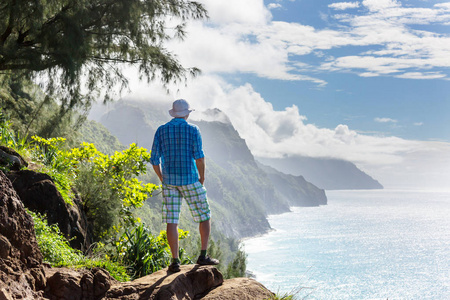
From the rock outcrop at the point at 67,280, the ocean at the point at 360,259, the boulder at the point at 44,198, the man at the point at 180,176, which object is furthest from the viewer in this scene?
the ocean at the point at 360,259

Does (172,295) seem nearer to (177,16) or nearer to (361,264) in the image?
(177,16)

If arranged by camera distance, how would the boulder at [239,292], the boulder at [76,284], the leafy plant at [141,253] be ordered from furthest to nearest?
1. the leafy plant at [141,253]
2. the boulder at [239,292]
3. the boulder at [76,284]

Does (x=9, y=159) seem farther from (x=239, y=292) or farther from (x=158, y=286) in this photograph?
(x=239, y=292)

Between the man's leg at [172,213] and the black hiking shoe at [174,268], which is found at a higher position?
the man's leg at [172,213]

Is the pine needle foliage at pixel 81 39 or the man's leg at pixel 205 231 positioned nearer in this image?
the man's leg at pixel 205 231

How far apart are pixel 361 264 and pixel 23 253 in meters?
111

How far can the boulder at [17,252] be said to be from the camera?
9.86 ft

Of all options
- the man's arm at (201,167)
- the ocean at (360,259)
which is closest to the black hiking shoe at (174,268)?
the man's arm at (201,167)

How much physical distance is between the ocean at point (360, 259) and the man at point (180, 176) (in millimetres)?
53551

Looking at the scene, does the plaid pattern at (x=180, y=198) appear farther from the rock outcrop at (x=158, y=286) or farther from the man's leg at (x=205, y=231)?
the rock outcrop at (x=158, y=286)

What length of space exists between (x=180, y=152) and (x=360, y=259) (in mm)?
113590

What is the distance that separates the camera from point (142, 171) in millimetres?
8109

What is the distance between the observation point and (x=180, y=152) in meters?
4.50

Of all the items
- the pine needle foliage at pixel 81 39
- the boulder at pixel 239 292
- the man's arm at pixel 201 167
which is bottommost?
the boulder at pixel 239 292
